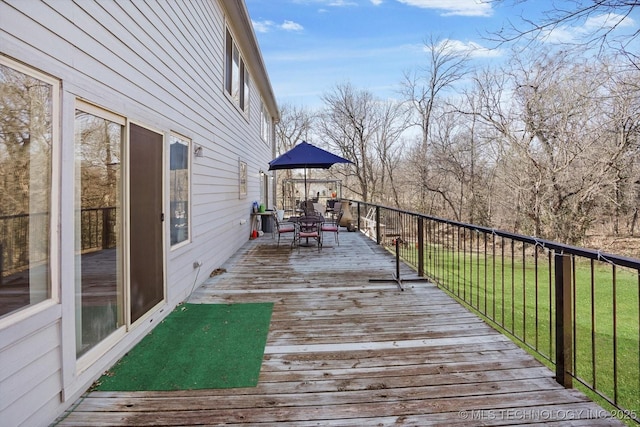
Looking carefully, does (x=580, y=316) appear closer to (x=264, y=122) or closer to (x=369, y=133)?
(x=264, y=122)

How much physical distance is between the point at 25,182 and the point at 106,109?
901 millimetres

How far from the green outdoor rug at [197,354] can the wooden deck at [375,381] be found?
10 centimetres

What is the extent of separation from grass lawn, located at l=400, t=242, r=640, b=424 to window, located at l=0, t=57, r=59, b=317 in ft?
9.72

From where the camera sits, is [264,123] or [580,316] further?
[264,123]

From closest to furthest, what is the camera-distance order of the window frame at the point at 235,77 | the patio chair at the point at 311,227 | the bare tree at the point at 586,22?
the bare tree at the point at 586,22, the window frame at the point at 235,77, the patio chair at the point at 311,227

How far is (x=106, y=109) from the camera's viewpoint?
2.43 metres

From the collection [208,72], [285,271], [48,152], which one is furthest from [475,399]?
[208,72]

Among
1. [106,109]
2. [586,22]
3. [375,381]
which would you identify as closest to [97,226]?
[106,109]

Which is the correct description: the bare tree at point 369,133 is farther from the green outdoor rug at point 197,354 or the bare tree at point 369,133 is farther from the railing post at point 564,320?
the railing post at point 564,320

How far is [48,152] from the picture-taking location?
189 centimetres

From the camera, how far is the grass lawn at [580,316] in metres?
2.71

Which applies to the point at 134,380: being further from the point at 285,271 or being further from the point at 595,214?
the point at 595,214

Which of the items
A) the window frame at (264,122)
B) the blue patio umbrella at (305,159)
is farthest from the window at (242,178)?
the window frame at (264,122)

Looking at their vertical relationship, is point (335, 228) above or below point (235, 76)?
below
